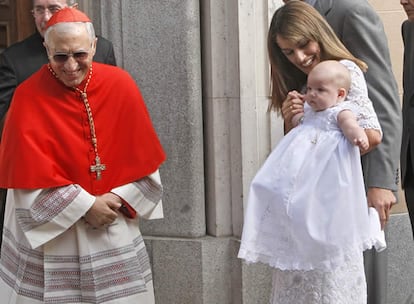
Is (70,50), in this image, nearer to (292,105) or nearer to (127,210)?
(127,210)

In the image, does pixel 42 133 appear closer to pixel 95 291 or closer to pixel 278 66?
pixel 95 291

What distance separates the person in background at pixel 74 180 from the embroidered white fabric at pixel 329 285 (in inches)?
33.2

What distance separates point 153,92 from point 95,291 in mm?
1935

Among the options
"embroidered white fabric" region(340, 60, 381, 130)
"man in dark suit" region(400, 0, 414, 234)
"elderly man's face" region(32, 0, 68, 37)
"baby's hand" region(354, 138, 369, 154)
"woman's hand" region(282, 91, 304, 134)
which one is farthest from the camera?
"man in dark suit" region(400, 0, 414, 234)

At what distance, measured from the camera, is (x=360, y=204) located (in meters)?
4.49

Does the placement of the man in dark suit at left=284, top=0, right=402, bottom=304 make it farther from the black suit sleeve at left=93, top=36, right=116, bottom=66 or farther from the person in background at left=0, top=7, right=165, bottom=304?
the black suit sleeve at left=93, top=36, right=116, bottom=66

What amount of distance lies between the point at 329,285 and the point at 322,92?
0.79 metres

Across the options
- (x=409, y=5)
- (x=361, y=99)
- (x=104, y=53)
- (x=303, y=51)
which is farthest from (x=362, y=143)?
(x=104, y=53)

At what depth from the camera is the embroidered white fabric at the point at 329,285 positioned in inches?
178

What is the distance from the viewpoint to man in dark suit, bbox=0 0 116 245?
573 centimetres

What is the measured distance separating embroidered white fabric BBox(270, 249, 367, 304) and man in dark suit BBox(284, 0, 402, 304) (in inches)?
15.9

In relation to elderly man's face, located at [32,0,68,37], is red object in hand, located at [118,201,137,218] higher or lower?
lower

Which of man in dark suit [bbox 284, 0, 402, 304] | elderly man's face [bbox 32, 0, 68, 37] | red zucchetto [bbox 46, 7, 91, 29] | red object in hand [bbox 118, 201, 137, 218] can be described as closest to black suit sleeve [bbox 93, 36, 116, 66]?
elderly man's face [bbox 32, 0, 68, 37]

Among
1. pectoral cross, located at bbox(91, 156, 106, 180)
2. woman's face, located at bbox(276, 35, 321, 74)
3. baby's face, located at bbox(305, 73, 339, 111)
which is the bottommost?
pectoral cross, located at bbox(91, 156, 106, 180)
